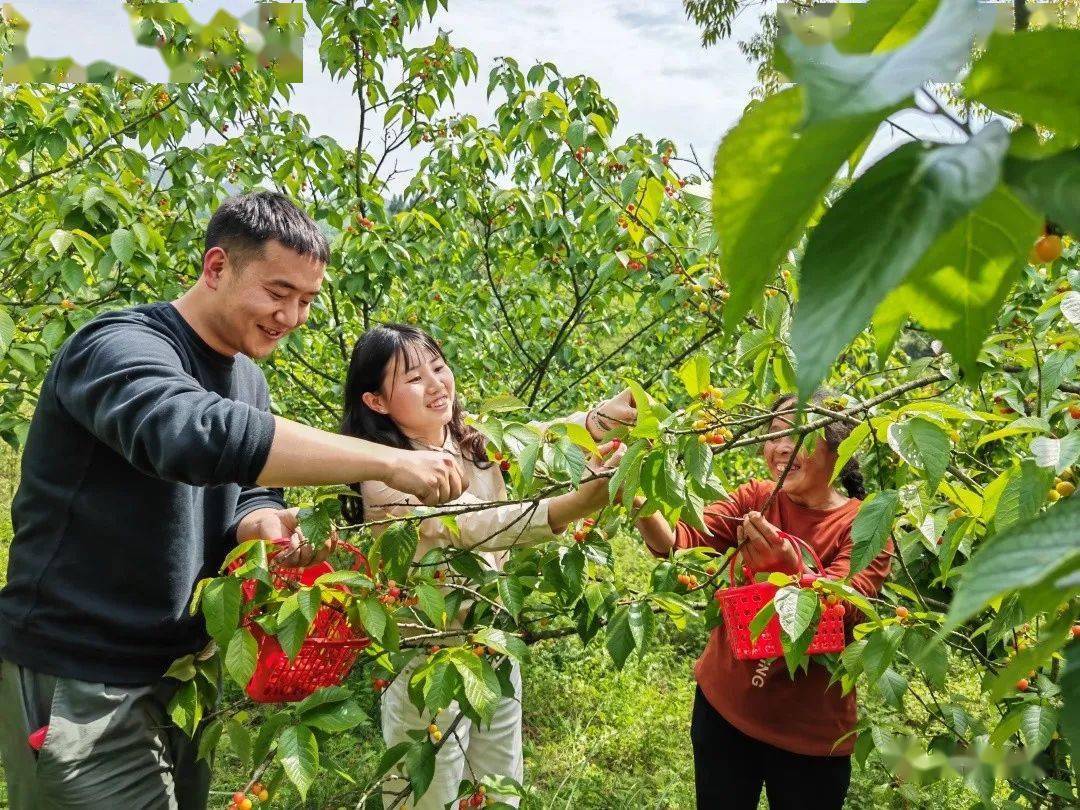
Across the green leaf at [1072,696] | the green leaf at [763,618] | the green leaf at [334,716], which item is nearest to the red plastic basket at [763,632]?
the green leaf at [763,618]

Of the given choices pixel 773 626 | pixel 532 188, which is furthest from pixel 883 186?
pixel 532 188

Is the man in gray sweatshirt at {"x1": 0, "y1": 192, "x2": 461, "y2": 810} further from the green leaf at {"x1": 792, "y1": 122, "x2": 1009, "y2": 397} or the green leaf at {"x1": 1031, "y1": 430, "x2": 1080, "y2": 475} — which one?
the green leaf at {"x1": 792, "y1": 122, "x2": 1009, "y2": 397}

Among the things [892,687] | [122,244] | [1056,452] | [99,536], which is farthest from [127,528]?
[1056,452]

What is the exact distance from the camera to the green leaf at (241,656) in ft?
5.53

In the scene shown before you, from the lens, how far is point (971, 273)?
357mm

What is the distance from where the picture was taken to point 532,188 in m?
4.37

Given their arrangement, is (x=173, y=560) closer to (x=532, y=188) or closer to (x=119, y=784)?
(x=119, y=784)

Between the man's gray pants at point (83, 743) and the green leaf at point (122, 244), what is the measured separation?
4.65 feet

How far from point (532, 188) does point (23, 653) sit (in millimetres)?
3086

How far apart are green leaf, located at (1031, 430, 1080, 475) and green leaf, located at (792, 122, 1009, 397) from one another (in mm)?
1048

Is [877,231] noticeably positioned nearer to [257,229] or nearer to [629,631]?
[629,631]

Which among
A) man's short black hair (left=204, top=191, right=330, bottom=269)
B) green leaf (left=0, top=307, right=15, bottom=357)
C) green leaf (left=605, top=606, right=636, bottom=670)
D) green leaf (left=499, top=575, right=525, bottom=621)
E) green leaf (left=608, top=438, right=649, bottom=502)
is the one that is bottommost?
green leaf (left=605, top=606, right=636, bottom=670)

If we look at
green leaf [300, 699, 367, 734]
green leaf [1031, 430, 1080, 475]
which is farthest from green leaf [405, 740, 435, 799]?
green leaf [1031, 430, 1080, 475]

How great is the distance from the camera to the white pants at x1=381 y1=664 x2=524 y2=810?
109 inches
